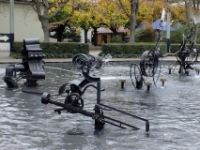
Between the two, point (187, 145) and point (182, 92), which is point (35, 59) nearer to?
point (182, 92)

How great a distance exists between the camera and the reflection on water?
735 cm

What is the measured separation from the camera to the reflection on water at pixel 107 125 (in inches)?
289

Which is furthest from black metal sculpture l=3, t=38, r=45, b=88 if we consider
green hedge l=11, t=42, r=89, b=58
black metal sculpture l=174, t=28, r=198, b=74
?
green hedge l=11, t=42, r=89, b=58

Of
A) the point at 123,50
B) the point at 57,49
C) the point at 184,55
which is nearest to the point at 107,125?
the point at 184,55

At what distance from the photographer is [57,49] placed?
1133 inches

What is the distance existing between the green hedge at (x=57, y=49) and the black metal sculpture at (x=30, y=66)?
13526mm

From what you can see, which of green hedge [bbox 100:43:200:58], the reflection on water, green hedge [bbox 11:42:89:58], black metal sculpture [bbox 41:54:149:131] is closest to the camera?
the reflection on water

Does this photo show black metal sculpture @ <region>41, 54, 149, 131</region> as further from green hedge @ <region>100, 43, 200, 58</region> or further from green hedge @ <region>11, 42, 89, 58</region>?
green hedge @ <region>100, 43, 200, 58</region>

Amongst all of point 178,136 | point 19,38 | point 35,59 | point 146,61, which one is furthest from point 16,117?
point 19,38

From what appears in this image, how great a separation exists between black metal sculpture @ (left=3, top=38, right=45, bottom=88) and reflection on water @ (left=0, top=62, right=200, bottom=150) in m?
0.42

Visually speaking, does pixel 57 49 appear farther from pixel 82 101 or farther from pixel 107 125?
pixel 82 101

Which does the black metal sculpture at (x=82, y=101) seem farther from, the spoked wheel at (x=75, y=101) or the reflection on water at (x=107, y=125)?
the reflection on water at (x=107, y=125)

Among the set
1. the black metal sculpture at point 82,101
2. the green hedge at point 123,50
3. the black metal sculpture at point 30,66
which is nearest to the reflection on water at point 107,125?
the black metal sculpture at point 82,101

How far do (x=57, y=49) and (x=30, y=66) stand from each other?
47.8ft
